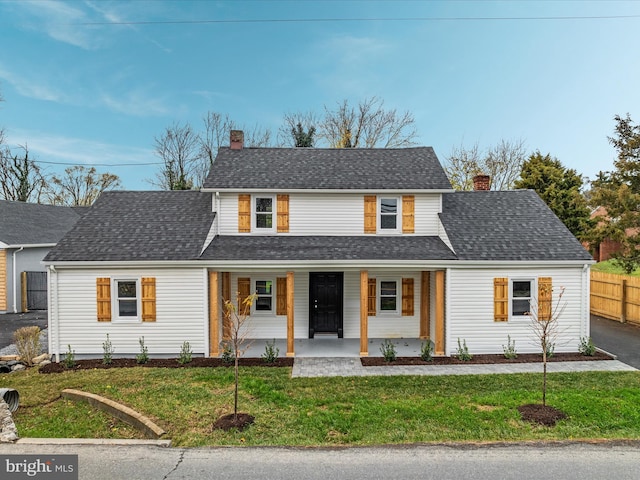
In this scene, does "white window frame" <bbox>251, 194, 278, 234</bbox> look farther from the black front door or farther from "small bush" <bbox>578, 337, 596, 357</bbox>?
"small bush" <bbox>578, 337, 596, 357</bbox>

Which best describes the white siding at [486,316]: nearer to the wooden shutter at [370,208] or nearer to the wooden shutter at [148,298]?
the wooden shutter at [370,208]

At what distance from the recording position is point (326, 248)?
11.7m

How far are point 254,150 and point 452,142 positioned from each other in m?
20.8

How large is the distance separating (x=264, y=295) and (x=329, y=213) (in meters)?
3.85

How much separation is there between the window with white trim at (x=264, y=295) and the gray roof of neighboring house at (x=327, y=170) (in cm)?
347

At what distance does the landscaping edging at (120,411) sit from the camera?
6223 millimetres

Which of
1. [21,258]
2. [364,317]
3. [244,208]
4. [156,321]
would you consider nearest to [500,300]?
[364,317]

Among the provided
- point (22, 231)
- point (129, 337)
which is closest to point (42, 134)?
point (22, 231)

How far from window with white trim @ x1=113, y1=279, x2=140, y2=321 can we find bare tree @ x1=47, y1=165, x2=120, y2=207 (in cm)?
3666

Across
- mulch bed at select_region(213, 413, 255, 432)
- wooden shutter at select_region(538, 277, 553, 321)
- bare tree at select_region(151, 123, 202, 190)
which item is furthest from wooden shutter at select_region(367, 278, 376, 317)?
bare tree at select_region(151, 123, 202, 190)

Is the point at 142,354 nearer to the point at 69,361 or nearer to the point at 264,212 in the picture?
the point at 69,361

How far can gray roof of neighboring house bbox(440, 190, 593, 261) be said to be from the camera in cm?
1132

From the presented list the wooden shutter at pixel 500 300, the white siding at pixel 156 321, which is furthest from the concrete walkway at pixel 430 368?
the white siding at pixel 156 321

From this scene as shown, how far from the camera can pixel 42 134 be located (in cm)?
3212
